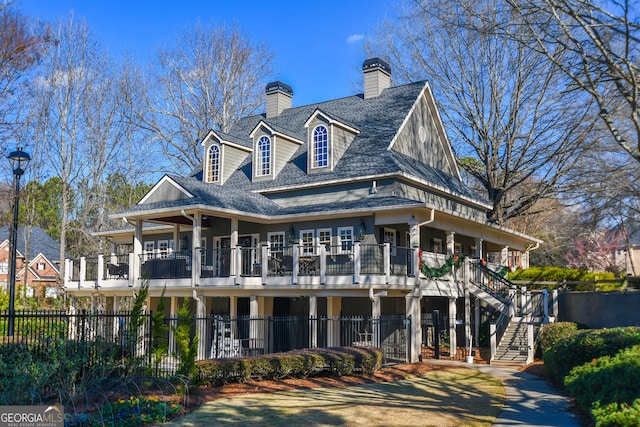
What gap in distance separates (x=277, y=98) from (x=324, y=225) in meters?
11.4

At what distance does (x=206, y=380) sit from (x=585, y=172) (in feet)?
86.1

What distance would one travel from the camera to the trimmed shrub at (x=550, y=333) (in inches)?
776

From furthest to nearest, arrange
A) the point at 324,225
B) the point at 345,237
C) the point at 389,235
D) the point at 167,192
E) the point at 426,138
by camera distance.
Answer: the point at 426,138
the point at 167,192
the point at 324,225
the point at 389,235
the point at 345,237

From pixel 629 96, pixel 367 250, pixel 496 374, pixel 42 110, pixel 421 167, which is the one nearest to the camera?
pixel 629 96

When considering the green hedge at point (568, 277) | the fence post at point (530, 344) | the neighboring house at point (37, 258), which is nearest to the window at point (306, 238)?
the fence post at point (530, 344)

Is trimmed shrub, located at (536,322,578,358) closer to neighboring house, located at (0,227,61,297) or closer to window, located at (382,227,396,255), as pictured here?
window, located at (382,227,396,255)

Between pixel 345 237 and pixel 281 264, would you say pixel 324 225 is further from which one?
pixel 281 264

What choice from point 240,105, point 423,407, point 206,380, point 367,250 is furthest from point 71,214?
point 423,407

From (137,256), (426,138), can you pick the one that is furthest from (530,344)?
(137,256)

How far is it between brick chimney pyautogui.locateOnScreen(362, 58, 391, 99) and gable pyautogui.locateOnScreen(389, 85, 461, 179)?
264cm

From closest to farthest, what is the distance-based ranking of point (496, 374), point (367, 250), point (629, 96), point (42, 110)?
point (629, 96)
point (496, 374)
point (367, 250)
point (42, 110)

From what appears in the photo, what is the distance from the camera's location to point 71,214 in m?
52.7

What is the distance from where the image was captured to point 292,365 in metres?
15.1

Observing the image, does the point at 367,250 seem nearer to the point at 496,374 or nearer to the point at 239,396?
the point at 496,374
